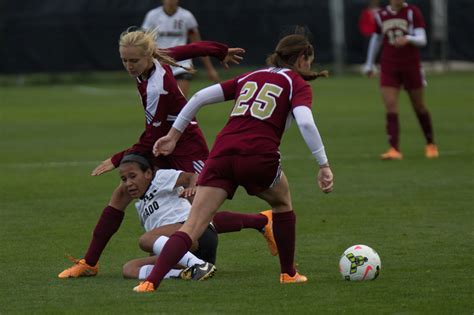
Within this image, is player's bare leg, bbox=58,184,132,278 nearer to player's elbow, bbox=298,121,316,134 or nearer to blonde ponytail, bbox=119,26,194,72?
blonde ponytail, bbox=119,26,194,72

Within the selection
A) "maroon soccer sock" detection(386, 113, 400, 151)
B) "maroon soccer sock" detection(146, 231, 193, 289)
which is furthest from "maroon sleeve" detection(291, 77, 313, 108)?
"maroon soccer sock" detection(386, 113, 400, 151)

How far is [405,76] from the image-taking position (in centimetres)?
1520

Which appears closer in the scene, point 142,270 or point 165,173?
point 142,270

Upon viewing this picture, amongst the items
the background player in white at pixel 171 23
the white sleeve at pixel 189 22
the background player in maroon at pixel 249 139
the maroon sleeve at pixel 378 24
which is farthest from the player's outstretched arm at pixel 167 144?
the white sleeve at pixel 189 22

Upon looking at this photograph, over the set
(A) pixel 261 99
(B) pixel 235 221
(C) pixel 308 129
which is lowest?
(B) pixel 235 221

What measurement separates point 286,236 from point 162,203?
3.27 feet

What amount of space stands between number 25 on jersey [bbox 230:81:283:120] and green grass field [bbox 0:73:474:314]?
3.65 ft

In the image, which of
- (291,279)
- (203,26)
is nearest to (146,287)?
(291,279)

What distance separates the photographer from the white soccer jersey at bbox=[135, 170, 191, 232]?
7891 millimetres

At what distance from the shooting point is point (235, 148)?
274 inches

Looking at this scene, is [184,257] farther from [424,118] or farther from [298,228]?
[424,118]

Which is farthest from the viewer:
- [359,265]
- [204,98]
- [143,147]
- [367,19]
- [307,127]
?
[367,19]

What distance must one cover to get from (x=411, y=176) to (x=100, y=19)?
20864 millimetres

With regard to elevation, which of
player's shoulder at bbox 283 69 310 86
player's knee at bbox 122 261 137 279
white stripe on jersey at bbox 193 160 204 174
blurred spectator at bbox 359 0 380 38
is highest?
player's shoulder at bbox 283 69 310 86
